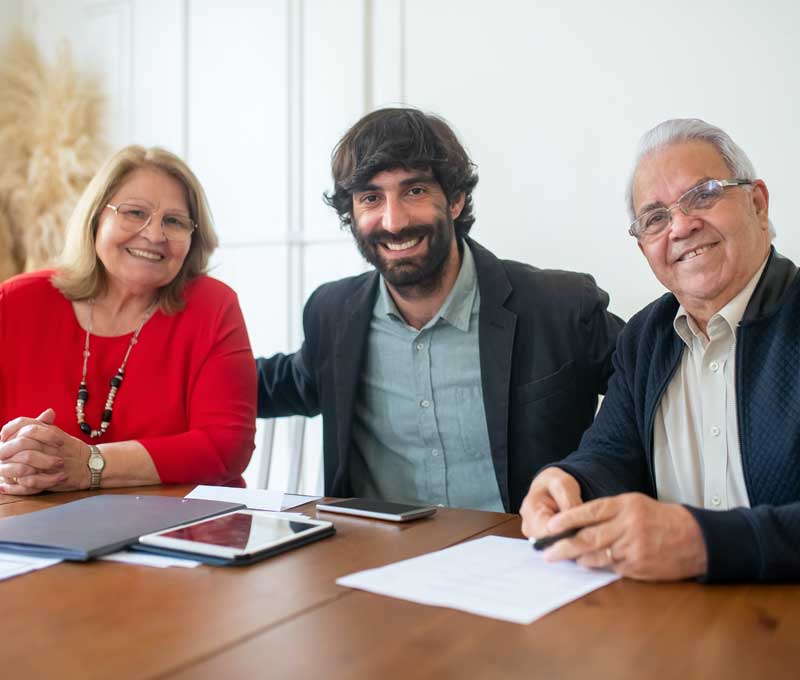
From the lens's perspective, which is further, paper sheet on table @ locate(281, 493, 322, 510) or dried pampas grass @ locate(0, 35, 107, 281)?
dried pampas grass @ locate(0, 35, 107, 281)

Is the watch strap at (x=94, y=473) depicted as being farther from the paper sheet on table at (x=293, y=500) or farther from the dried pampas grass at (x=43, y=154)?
the dried pampas grass at (x=43, y=154)

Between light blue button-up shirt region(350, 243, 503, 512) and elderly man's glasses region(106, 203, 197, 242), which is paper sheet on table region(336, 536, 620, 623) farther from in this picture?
elderly man's glasses region(106, 203, 197, 242)

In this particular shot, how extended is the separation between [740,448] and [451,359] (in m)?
0.81

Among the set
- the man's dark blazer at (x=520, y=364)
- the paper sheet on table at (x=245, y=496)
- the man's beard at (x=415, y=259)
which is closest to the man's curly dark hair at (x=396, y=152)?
the man's beard at (x=415, y=259)

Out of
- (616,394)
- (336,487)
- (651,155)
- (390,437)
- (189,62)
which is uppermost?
(189,62)

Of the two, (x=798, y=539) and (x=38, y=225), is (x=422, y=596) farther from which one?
(x=38, y=225)

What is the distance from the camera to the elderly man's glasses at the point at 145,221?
84.7 inches

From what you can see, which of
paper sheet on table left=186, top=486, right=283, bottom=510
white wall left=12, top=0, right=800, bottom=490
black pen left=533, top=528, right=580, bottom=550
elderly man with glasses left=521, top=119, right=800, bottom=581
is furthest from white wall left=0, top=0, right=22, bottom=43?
black pen left=533, top=528, right=580, bottom=550

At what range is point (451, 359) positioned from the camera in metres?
2.06

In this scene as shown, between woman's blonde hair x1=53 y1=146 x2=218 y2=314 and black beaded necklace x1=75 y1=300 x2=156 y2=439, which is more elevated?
woman's blonde hair x1=53 y1=146 x2=218 y2=314

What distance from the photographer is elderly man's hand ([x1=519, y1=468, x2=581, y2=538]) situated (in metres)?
1.18

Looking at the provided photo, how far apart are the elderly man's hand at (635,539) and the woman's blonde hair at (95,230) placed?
4.64 feet

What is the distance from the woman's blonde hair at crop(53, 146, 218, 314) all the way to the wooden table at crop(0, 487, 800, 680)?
4.02 ft

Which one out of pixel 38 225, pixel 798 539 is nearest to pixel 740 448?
pixel 798 539
